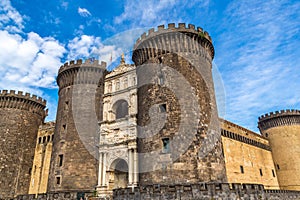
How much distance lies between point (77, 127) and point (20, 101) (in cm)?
971

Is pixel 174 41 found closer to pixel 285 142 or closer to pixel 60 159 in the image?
pixel 60 159

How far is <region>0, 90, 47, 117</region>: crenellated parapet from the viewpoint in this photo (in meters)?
29.3

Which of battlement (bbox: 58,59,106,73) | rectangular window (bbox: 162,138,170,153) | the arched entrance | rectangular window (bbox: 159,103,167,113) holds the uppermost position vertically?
battlement (bbox: 58,59,106,73)

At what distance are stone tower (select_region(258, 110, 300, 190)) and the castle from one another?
5.9 inches

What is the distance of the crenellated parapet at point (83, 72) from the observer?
27.0 meters

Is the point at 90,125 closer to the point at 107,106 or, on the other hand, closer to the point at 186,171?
the point at 107,106

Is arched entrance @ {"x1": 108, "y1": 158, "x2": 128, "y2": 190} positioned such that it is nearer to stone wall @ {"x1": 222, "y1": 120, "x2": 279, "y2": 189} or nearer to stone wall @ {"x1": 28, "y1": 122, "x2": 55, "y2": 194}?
stone wall @ {"x1": 28, "y1": 122, "x2": 55, "y2": 194}

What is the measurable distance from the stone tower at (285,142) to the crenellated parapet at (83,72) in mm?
25088

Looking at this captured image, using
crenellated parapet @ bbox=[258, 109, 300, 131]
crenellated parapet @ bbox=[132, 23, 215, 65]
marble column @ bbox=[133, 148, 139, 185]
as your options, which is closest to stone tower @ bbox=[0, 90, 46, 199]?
marble column @ bbox=[133, 148, 139, 185]

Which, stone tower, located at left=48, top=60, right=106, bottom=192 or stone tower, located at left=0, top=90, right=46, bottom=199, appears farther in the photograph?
stone tower, located at left=0, top=90, right=46, bottom=199

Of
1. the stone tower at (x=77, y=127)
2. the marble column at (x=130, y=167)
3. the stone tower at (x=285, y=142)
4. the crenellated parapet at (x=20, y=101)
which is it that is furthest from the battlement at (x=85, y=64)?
the stone tower at (x=285, y=142)

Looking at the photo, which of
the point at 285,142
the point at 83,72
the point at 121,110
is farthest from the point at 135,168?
the point at 285,142

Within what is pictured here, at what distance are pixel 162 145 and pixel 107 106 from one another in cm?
910

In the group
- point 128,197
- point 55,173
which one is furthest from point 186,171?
point 55,173
